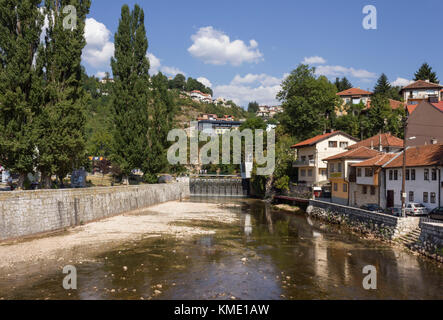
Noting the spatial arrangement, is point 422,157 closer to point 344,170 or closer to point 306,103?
point 344,170

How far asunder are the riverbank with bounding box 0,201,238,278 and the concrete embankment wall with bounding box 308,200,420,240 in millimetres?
12584

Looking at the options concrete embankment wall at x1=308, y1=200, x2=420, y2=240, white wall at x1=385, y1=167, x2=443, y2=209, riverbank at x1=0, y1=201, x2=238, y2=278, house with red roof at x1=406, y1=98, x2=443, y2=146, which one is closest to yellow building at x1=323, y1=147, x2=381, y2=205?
concrete embankment wall at x1=308, y1=200, x2=420, y2=240

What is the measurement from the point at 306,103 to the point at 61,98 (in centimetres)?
5479

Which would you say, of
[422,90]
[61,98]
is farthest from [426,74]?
[61,98]

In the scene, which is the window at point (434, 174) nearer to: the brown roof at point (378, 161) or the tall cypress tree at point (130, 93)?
the brown roof at point (378, 161)

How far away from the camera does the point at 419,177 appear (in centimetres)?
3494

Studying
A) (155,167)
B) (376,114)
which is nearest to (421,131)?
(376,114)

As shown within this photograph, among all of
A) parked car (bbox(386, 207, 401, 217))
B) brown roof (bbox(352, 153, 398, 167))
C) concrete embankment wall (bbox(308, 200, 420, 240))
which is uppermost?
brown roof (bbox(352, 153, 398, 167))

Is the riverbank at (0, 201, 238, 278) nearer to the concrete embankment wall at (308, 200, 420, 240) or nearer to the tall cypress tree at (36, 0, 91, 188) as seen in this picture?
the tall cypress tree at (36, 0, 91, 188)

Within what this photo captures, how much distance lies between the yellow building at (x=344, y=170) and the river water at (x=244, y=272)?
18.4 metres

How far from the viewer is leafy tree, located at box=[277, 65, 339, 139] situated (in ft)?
249
